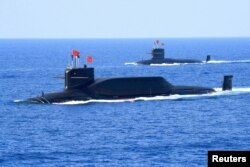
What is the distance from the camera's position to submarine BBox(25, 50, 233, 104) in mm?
82000

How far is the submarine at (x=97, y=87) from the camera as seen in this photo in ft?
269

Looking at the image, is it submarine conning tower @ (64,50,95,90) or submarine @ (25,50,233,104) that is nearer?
submarine @ (25,50,233,104)

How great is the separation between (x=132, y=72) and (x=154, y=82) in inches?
2662

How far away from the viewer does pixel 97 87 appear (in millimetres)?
83000

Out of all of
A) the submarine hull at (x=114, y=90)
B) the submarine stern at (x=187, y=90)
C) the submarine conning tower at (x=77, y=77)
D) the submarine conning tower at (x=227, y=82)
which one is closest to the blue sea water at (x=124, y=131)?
the submarine hull at (x=114, y=90)

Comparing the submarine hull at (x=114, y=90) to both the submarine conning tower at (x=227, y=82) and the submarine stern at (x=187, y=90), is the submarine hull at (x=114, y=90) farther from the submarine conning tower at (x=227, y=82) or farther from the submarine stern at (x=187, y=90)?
the submarine conning tower at (x=227, y=82)

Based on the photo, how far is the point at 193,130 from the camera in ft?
206

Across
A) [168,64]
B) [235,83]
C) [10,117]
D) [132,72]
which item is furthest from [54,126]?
[168,64]

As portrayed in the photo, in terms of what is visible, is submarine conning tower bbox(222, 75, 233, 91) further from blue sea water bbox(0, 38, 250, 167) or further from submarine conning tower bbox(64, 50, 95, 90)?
submarine conning tower bbox(64, 50, 95, 90)

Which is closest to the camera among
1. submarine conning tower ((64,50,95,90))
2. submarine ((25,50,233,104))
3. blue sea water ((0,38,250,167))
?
blue sea water ((0,38,250,167))

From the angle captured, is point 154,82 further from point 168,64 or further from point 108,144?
point 168,64

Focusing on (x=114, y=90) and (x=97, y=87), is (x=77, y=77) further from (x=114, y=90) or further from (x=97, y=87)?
(x=114, y=90)

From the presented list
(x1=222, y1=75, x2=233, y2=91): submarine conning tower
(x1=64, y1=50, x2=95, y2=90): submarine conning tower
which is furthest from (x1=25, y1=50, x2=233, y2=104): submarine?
(x1=222, y1=75, x2=233, y2=91): submarine conning tower

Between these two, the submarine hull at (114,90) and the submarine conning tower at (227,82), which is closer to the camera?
the submarine hull at (114,90)
